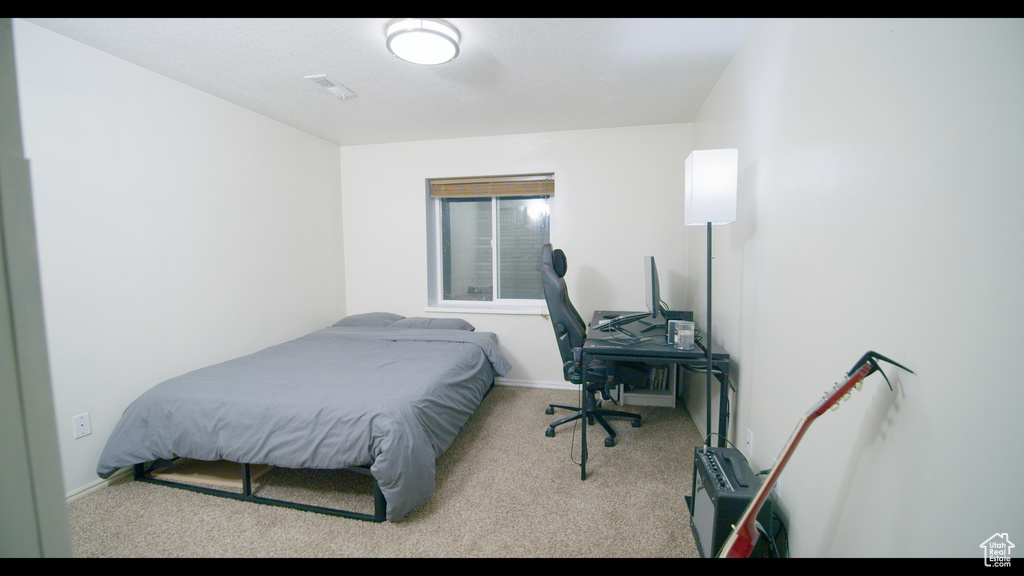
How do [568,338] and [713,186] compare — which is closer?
[713,186]

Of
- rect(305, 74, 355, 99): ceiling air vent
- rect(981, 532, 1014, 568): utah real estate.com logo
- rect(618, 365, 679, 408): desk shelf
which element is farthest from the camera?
rect(618, 365, 679, 408): desk shelf

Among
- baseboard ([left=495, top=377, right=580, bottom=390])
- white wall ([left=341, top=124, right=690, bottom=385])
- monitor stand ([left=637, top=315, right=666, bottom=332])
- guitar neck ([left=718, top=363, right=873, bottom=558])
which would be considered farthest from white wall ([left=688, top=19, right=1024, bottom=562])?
baseboard ([left=495, top=377, right=580, bottom=390])

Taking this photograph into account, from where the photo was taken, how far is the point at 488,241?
3820mm

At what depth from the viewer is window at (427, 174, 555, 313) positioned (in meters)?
3.62

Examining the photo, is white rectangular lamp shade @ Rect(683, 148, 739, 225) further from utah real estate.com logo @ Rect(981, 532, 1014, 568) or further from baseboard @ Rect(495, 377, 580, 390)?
baseboard @ Rect(495, 377, 580, 390)

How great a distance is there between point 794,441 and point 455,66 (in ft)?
7.73

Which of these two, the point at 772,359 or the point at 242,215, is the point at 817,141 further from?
the point at 242,215

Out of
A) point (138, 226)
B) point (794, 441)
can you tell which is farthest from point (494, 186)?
point (794, 441)

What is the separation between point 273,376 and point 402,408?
955 mm

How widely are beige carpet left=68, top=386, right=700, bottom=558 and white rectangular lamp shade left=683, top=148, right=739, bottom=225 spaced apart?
143 cm

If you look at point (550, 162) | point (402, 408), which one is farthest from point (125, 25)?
point (550, 162)

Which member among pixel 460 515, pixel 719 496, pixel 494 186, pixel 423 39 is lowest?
pixel 460 515

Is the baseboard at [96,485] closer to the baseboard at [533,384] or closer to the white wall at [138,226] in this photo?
the white wall at [138,226]

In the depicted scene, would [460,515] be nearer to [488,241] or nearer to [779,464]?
[779,464]
